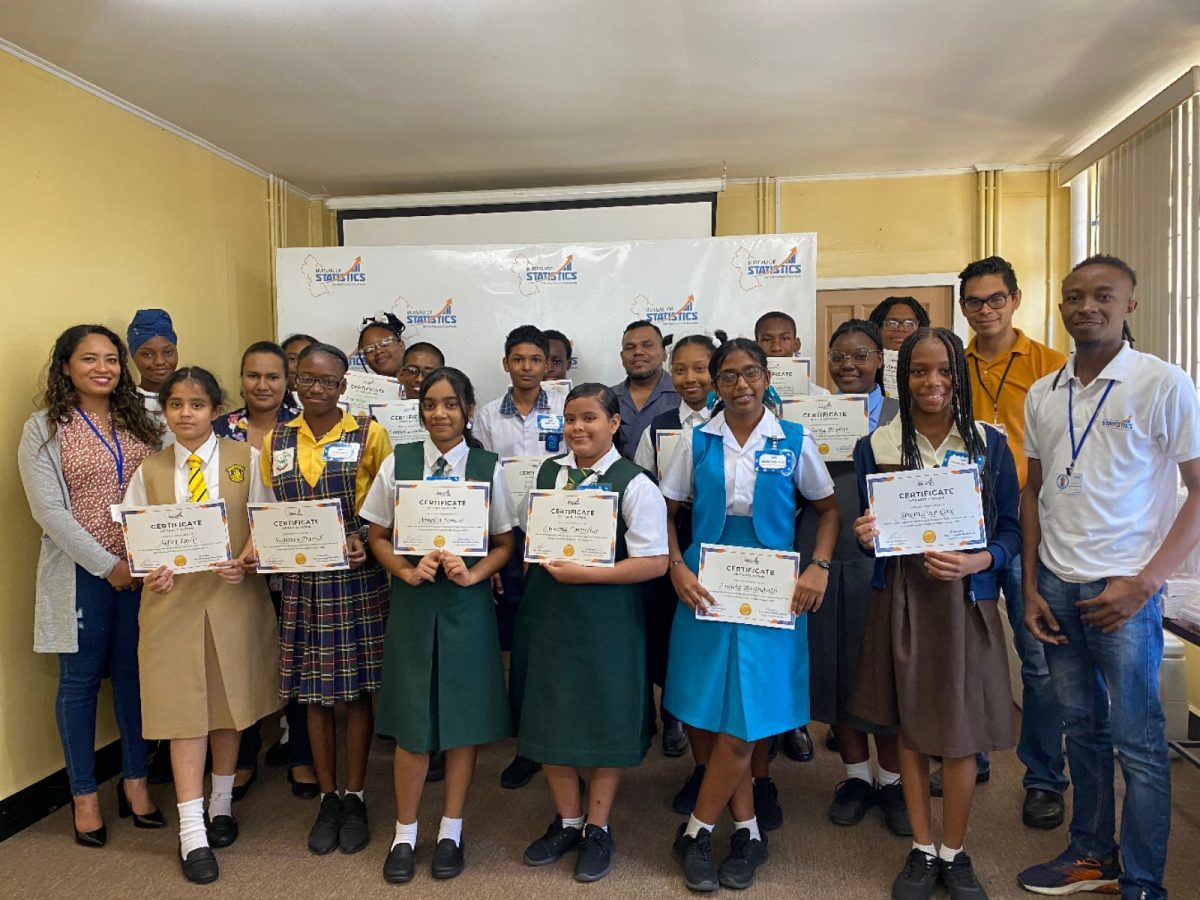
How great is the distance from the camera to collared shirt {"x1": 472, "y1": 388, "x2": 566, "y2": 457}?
3473 mm

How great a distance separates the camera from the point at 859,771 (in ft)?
9.45

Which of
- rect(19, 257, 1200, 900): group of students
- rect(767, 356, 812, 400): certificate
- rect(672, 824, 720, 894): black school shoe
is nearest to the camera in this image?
rect(19, 257, 1200, 900): group of students

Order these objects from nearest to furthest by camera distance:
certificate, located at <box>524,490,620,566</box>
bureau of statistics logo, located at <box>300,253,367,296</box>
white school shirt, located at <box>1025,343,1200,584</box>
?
white school shirt, located at <box>1025,343,1200,584</box>, certificate, located at <box>524,490,620,566</box>, bureau of statistics logo, located at <box>300,253,367,296</box>

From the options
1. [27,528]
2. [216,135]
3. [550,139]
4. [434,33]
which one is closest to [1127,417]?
[434,33]

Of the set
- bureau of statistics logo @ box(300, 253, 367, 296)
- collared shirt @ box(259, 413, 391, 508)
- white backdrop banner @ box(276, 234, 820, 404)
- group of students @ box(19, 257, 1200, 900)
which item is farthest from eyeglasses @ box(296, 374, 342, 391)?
bureau of statistics logo @ box(300, 253, 367, 296)

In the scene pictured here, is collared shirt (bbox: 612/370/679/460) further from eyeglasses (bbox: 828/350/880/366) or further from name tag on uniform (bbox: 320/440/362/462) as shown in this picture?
name tag on uniform (bbox: 320/440/362/462)

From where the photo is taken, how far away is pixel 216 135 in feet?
14.5

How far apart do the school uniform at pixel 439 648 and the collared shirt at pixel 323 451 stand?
190 mm

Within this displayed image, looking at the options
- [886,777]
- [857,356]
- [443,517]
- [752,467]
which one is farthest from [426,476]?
[886,777]

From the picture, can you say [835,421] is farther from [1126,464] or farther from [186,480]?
[186,480]

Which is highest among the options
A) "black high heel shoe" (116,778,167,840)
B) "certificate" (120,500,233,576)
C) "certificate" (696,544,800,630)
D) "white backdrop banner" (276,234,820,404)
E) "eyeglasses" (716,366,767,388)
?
"white backdrop banner" (276,234,820,404)

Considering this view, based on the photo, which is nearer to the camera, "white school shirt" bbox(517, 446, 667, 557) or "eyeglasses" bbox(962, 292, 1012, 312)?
"white school shirt" bbox(517, 446, 667, 557)

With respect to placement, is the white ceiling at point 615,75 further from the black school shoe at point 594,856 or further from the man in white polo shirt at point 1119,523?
the black school shoe at point 594,856

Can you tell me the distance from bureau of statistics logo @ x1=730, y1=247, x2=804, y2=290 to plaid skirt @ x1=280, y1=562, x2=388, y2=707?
116 inches
